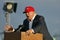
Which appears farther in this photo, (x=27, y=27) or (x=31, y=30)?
(x=27, y=27)

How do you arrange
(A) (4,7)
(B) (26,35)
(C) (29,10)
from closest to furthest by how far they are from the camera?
(B) (26,35)
(C) (29,10)
(A) (4,7)

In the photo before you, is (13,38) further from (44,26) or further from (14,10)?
(14,10)

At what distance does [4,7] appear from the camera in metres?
5.70

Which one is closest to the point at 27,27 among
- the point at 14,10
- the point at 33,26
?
the point at 33,26

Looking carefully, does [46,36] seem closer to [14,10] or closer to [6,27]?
[6,27]

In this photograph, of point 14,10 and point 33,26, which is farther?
point 14,10

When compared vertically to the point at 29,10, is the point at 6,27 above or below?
below

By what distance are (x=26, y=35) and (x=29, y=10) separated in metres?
0.52

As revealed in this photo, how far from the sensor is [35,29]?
4703mm

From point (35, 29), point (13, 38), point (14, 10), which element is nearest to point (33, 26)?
point (35, 29)

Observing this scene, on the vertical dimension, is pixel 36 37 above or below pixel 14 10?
below

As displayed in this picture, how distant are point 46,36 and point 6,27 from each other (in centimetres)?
77

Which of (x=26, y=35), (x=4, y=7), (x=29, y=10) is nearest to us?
(x=26, y=35)

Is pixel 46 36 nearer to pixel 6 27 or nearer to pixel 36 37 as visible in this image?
pixel 36 37
